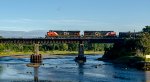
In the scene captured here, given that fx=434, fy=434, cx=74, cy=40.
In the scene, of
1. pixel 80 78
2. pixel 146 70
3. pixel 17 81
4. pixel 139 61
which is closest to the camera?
pixel 17 81

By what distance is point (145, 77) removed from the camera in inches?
5271

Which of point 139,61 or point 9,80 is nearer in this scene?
point 9,80

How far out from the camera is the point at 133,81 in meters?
124

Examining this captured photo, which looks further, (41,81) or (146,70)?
(146,70)

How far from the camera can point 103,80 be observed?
416 feet

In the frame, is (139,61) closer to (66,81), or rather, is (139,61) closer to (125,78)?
(125,78)

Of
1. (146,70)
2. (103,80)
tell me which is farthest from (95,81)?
(146,70)

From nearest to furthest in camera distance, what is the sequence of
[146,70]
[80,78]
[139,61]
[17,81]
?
1. [17,81]
2. [80,78]
3. [146,70]
4. [139,61]

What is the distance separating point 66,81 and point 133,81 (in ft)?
63.0

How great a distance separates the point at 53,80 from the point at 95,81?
12206 mm

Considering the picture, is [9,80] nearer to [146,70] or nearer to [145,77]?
[145,77]

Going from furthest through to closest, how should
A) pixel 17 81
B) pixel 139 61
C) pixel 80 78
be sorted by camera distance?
1. pixel 139 61
2. pixel 80 78
3. pixel 17 81

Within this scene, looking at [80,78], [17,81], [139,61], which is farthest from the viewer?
[139,61]

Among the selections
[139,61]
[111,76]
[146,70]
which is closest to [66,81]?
[111,76]
